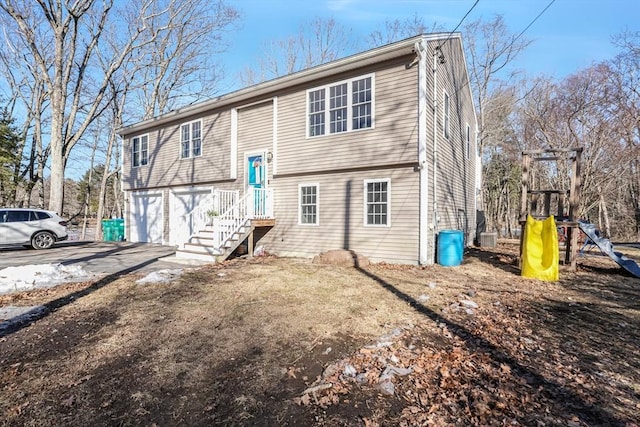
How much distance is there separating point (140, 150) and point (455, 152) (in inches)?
564

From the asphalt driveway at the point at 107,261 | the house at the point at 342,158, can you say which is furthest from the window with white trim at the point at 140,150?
the asphalt driveway at the point at 107,261

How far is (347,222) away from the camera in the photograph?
9914 millimetres

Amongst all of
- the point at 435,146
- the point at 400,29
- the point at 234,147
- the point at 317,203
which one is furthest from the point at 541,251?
the point at 400,29

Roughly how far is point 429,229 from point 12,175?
83.0 feet

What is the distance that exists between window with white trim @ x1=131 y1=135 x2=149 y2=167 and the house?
2.68 metres

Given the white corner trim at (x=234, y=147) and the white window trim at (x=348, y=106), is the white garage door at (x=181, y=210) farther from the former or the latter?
the white window trim at (x=348, y=106)

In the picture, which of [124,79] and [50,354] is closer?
[50,354]

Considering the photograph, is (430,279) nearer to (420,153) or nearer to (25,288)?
(420,153)

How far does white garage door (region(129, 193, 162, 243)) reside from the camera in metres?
15.5

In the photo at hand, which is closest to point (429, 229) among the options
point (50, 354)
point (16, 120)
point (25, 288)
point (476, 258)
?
point (476, 258)

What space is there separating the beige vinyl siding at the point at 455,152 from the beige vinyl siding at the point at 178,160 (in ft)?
24.6

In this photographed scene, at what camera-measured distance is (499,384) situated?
9.87 ft

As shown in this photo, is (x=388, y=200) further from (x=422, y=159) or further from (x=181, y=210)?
(x=181, y=210)

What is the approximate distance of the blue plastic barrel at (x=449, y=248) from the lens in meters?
9.06
